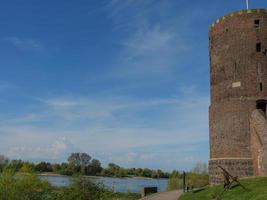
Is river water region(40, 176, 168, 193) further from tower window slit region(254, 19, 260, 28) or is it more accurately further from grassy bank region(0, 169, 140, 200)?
tower window slit region(254, 19, 260, 28)

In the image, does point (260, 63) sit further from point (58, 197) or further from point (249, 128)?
point (58, 197)

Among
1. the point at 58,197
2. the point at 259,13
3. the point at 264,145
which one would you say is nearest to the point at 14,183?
the point at 58,197

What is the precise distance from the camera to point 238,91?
2470cm

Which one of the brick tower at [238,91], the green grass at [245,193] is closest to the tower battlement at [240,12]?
the brick tower at [238,91]

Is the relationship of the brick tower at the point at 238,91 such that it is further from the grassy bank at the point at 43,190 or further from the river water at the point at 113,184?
the grassy bank at the point at 43,190

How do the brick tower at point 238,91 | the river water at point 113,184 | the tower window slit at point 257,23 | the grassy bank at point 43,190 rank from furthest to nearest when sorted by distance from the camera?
the river water at point 113,184 → the tower window slit at point 257,23 → the brick tower at point 238,91 → the grassy bank at point 43,190

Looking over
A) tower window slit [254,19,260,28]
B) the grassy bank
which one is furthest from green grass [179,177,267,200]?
tower window slit [254,19,260,28]

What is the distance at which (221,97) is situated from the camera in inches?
1004

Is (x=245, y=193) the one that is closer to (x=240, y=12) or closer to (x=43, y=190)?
(x=43, y=190)

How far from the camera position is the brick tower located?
24.1 m

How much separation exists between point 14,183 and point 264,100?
1452cm

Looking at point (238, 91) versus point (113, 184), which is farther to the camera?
point (113, 184)

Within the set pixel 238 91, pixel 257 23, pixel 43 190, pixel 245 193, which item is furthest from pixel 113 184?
pixel 257 23

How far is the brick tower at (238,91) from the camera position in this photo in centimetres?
2409
